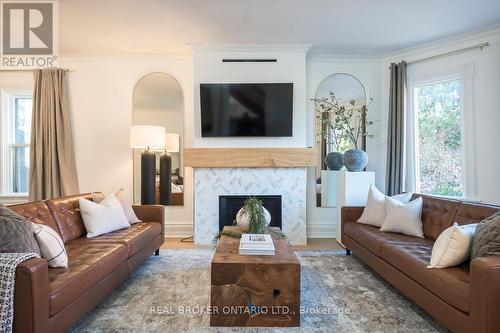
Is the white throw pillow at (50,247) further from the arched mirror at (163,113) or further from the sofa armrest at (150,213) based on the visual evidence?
the arched mirror at (163,113)

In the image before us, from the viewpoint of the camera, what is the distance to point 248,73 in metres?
4.21

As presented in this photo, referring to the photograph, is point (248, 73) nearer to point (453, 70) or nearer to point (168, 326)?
point (453, 70)

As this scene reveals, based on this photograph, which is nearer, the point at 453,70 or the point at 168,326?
the point at 168,326

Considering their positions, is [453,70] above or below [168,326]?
above

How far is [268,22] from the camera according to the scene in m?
3.49

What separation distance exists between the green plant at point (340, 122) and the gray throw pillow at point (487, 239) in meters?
2.60

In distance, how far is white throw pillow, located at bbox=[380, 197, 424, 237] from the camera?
294 cm

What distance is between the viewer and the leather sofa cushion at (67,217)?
267 centimetres

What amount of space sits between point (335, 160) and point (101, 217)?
122 inches

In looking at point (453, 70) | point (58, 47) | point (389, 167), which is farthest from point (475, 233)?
point (58, 47)

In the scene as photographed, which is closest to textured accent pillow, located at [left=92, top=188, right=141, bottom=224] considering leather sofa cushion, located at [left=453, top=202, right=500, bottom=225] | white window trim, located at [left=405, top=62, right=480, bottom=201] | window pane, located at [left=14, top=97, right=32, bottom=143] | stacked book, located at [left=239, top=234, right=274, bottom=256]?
stacked book, located at [left=239, top=234, right=274, bottom=256]

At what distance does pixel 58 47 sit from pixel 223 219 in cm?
331

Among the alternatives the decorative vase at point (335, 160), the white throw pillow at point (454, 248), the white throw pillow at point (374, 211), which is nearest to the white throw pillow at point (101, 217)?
the white throw pillow at point (374, 211)

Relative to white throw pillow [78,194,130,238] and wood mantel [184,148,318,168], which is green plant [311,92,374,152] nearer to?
wood mantel [184,148,318,168]
